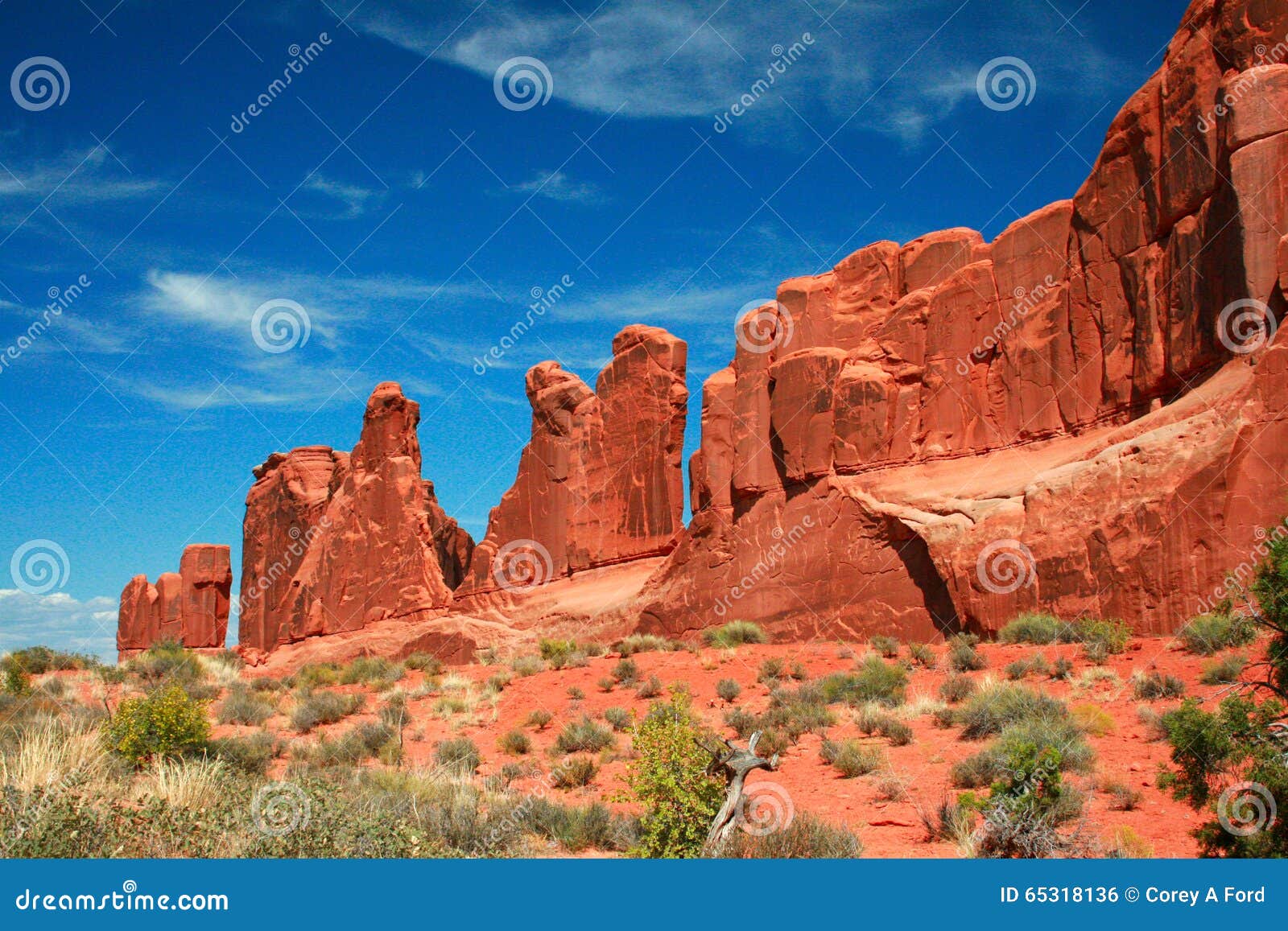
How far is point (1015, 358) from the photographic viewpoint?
2783cm

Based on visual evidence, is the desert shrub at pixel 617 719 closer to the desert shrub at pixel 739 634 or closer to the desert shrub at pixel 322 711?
the desert shrub at pixel 322 711

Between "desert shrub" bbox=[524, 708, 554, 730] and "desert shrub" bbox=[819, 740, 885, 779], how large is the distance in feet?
20.3

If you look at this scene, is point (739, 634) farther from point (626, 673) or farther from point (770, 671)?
point (770, 671)

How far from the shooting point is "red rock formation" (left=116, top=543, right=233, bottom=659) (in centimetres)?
5862

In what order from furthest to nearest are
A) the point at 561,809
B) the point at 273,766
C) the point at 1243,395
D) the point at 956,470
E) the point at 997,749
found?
the point at 956,470 < the point at 1243,395 < the point at 273,766 < the point at 997,749 < the point at 561,809

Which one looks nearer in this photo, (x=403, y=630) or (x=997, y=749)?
(x=997, y=749)

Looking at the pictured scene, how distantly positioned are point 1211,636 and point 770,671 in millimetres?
8268

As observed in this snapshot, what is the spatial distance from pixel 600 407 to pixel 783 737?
30.0 meters

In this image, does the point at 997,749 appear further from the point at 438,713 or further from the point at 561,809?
the point at 438,713

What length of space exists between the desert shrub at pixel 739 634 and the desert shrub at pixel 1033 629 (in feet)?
26.6

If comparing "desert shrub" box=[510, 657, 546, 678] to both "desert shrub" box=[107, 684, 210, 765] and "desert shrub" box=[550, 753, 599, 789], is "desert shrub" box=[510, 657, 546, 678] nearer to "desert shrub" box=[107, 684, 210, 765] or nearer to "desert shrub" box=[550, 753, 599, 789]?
"desert shrub" box=[550, 753, 599, 789]

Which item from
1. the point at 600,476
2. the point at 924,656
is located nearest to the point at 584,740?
the point at 924,656

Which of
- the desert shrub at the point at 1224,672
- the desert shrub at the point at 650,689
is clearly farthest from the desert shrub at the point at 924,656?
the desert shrub at the point at 1224,672

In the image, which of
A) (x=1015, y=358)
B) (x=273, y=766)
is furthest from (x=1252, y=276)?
(x=273, y=766)
